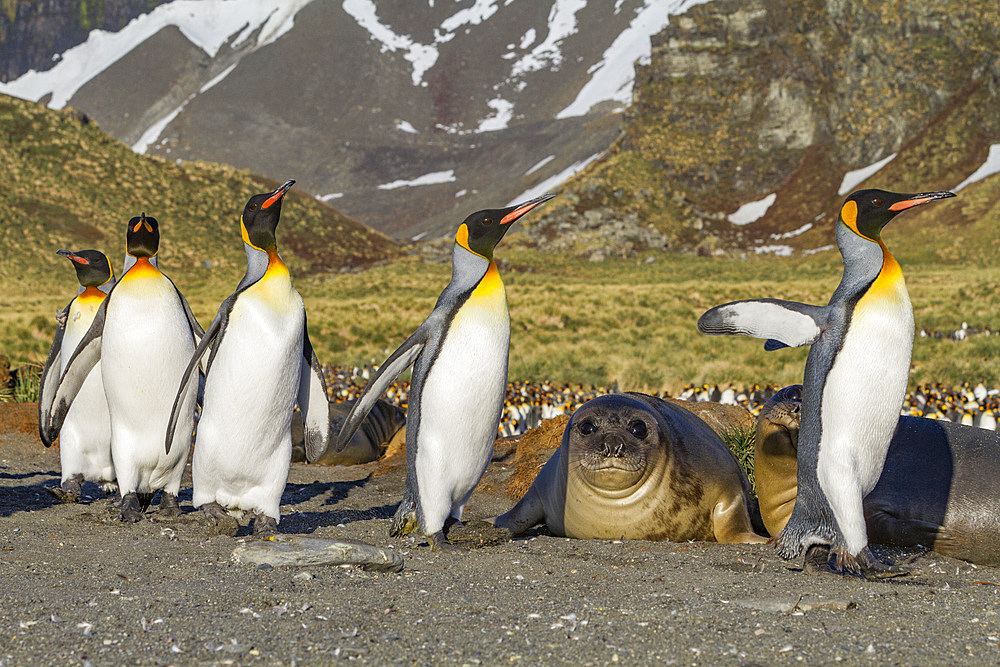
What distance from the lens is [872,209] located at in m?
4.29

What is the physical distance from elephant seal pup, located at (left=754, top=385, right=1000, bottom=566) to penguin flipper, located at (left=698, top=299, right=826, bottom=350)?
846 millimetres

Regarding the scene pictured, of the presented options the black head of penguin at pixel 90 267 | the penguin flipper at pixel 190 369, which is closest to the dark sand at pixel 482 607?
the penguin flipper at pixel 190 369

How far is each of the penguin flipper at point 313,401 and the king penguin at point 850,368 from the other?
249 centimetres

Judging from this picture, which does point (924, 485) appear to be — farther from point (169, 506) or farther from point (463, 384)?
point (169, 506)

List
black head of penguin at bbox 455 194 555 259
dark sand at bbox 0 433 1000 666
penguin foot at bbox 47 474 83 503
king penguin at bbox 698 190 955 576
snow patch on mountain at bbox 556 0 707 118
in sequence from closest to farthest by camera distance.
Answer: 1. dark sand at bbox 0 433 1000 666
2. king penguin at bbox 698 190 955 576
3. black head of penguin at bbox 455 194 555 259
4. penguin foot at bbox 47 474 83 503
5. snow patch on mountain at bbox 556 0 707 118

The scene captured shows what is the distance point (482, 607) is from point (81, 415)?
13.3 ft

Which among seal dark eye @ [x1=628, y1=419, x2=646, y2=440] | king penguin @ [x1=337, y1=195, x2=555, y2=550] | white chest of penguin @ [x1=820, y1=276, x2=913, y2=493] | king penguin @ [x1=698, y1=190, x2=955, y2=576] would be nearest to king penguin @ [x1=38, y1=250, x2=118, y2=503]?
king penguin @ [x1=337, y1=195, x2=555, y2=550]

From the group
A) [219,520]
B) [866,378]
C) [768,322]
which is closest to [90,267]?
[219,520]

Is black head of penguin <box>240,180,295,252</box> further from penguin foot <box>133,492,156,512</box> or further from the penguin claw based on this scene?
the penguin claw

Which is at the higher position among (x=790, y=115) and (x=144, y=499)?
(x=790, y=115)

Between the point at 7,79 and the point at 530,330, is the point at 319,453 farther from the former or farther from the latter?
the point at 7,79

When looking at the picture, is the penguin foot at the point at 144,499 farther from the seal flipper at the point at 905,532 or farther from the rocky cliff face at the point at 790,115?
the rocky cliff face at the point at 790,115

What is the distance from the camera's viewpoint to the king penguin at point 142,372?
5.64m

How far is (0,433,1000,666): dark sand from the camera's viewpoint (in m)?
2.95
